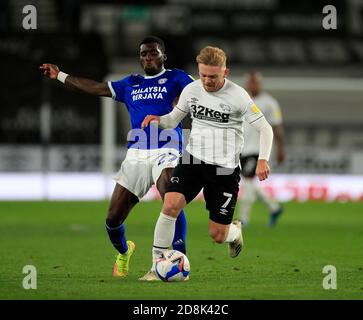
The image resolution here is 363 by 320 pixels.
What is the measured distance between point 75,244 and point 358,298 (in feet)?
18.2

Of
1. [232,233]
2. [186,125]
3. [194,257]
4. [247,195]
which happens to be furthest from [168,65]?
[232,233]

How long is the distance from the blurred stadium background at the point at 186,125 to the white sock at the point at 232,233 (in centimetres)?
32

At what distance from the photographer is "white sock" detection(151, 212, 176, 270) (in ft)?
27.8

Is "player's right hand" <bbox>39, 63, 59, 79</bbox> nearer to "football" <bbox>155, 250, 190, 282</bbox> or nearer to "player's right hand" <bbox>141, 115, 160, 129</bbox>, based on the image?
"player's right hand" <bbox>141, 115, 160, 129</bbox>

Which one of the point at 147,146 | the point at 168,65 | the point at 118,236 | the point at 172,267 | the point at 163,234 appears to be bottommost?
the point at 172,267

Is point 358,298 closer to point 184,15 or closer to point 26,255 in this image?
point 26,255

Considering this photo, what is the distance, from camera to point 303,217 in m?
17.3

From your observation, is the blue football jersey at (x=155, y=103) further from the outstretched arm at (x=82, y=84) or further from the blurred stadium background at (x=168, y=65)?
the blurred stadium background at (x=168, y=65)

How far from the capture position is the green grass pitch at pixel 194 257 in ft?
26.2

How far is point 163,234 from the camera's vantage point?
27.9 ft

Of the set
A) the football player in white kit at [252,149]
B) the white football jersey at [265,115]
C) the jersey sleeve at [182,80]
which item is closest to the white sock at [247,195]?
the football player in white kit at [252,149]

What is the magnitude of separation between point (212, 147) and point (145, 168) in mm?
723

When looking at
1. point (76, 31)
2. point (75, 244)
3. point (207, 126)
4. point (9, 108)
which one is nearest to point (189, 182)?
point (207, 126)

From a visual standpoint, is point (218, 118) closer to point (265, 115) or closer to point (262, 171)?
point (262, 171)
